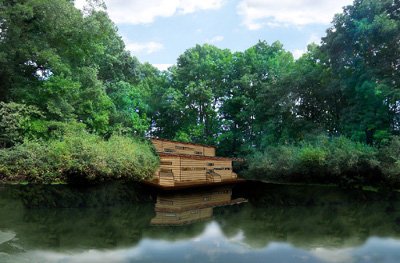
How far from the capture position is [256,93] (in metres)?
21.6

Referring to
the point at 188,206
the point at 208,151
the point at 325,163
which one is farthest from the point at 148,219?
the point at 325,163

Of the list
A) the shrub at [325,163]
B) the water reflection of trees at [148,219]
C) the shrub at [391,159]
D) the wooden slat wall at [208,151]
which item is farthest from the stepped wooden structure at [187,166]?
the shrub at [391,159]

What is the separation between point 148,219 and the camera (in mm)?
7566

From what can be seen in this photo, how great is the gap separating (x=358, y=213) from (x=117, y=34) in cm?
1801

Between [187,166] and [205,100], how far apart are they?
35.4 ft

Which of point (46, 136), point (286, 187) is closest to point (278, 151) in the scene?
point (286, 187)

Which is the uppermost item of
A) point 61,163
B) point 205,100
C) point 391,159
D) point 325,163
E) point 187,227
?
point 205,100

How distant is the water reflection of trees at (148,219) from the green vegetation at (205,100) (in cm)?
83

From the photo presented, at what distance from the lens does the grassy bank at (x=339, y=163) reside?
41.0 ft

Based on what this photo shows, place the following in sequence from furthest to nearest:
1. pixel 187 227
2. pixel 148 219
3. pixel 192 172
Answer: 1. pixel 192 172
2. pixel 148 219
3. pixel 187 227

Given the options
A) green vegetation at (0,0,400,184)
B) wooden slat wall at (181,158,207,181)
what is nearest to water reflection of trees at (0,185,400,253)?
green vegetation at (0,0,400,184)

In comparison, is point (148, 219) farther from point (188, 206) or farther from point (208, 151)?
point (208, 151)

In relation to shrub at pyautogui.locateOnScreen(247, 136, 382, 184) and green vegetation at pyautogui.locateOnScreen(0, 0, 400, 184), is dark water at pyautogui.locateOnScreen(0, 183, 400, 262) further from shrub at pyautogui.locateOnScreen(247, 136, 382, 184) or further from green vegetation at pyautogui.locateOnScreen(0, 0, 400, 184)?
shrub at pyautogui.locateOnScreen(247, 136, 382, 184)

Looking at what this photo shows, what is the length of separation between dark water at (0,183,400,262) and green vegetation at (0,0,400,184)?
972 millimetres
